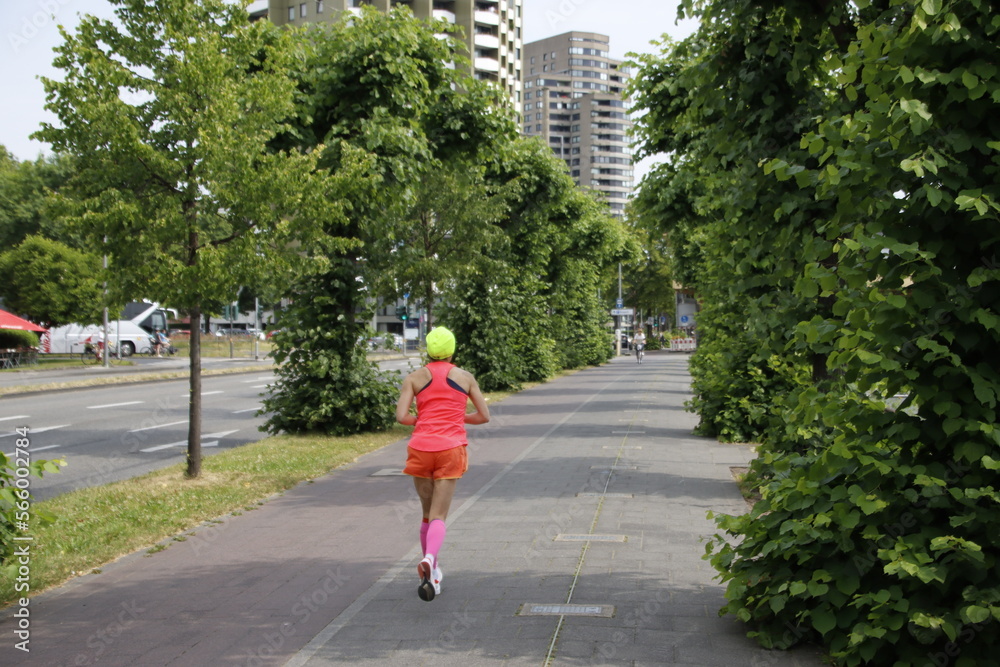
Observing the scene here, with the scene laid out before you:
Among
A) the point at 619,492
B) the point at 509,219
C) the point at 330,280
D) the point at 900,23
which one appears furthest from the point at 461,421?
the point at 509,219

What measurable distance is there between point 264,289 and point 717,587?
23.0ft

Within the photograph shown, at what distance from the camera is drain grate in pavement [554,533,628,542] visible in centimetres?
759

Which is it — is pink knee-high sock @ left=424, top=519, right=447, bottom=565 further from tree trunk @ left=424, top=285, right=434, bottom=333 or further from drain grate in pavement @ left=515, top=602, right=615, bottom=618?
tree trunk @ left=424, top=285, right=434, bottom=333

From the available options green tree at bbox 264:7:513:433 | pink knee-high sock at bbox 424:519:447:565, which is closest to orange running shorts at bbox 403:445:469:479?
pink knee-high sock at bbox 424:519:447:565

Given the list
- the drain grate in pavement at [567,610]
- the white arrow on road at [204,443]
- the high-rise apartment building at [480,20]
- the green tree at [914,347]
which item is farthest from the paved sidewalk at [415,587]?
the high-rise apartment building at [480,20]

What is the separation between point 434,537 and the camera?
602cm

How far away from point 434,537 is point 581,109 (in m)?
174

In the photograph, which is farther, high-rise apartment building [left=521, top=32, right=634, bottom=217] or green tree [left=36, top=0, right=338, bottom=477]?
high-rise apartment building [left=521, top=32, right=634, bottom=217]

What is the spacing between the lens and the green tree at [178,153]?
955cm

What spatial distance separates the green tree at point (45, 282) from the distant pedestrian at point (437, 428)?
38412 millimetres

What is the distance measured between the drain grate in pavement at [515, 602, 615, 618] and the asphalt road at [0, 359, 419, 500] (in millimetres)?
3589

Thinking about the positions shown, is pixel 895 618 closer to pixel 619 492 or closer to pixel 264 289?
pixel 619 492

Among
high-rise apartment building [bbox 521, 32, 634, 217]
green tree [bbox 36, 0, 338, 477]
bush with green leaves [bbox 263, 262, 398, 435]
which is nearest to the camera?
A: green tree [bbox 36, 0, 338, 477]

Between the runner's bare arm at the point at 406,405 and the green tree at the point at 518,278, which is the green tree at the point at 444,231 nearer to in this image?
the green tree at the point at 518,278
